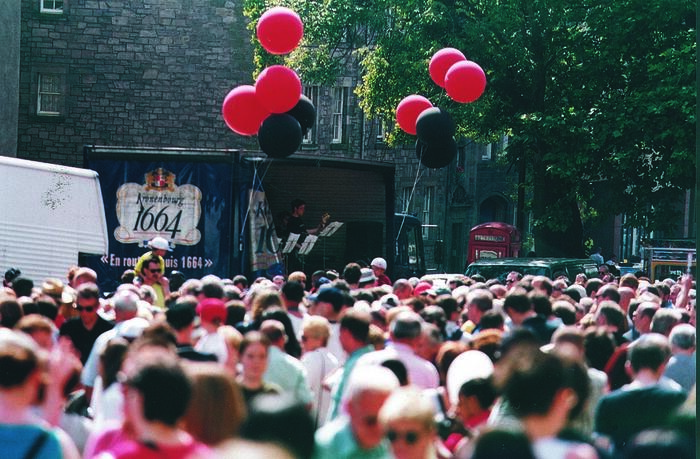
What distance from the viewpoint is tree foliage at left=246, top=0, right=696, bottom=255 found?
26984 millimetres

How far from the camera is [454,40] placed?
29078 mm

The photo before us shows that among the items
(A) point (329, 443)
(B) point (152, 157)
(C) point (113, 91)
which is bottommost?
(A) point (329, 443)

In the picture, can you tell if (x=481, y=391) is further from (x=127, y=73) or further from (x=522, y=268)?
(x=127, y=73)

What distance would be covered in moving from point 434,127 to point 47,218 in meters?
5.80

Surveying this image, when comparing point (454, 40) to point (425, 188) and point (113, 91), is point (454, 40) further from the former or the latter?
point (425, 188)

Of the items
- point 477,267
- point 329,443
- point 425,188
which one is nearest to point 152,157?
point 477,267

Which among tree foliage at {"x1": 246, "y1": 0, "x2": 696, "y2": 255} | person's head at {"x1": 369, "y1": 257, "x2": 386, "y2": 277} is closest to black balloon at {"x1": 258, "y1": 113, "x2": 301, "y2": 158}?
person's head at {"x1": 369, "y1": 257, "x2": 386, "y2": 277}

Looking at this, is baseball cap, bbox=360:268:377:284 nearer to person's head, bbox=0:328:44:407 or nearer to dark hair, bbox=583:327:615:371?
dark hair, bbox=583:327:615:371

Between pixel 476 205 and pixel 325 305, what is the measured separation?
39.1m

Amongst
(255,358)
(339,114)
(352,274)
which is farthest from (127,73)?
(255,358)

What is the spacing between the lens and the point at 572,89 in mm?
29141

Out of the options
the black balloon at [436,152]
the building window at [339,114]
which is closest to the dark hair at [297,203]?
the black balloon at [436,152]

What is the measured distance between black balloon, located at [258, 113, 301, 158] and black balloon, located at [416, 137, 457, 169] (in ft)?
6.87

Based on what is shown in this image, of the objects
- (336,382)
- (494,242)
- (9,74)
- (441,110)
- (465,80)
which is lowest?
(336,382)
